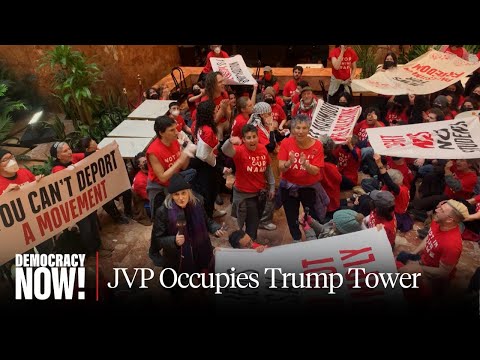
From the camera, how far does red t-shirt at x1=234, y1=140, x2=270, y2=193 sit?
14.5 feet

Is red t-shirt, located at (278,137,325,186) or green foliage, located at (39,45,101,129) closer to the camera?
red t-shirt, located at (278,137,325,186)

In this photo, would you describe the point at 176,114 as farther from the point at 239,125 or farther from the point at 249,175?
the point at 249,175

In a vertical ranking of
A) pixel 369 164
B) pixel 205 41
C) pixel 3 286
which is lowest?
pixel 3 286

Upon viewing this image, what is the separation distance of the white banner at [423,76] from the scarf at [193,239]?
369cm

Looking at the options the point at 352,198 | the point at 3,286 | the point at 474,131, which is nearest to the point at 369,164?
the point at 352,198

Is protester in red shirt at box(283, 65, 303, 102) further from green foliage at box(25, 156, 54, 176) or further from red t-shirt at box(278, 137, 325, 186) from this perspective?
green foliage at box(25, 156, 54, 176)

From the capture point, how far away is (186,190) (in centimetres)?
368

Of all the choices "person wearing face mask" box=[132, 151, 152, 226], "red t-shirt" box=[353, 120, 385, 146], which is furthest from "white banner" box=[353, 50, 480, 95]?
"person wearing face mask" box=[132, 151, 152, 226]

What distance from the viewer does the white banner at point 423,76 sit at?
6.24 m

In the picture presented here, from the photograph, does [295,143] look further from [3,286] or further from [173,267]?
[3,286]

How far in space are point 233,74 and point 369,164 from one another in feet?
8.94

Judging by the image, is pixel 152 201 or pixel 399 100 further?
pixel 399 100

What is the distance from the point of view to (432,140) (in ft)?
15.9

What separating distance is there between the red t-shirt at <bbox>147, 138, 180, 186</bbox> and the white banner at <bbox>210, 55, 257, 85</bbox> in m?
2.52
